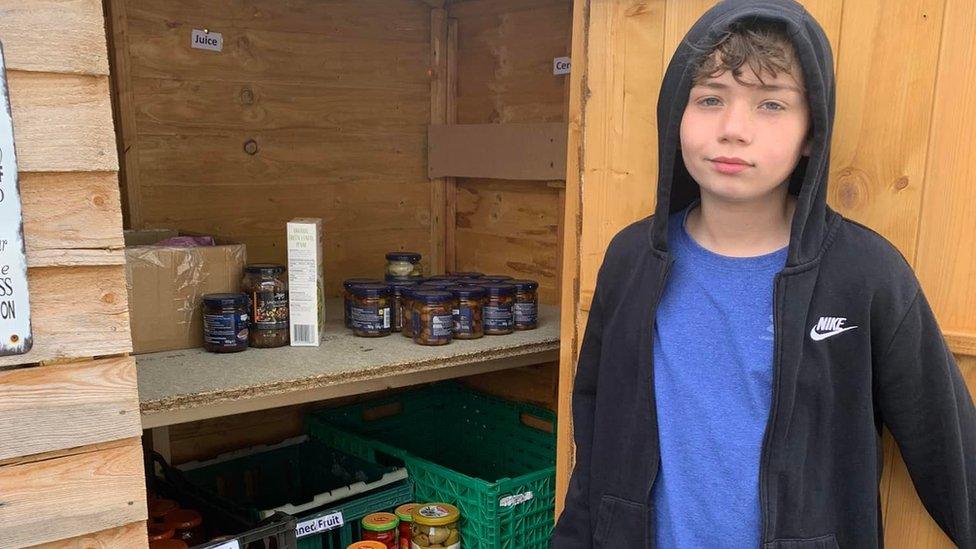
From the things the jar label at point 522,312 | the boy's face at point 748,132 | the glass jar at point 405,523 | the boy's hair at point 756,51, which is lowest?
the glass jar at point 405,523

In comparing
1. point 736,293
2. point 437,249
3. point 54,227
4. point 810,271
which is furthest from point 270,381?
point 437,249

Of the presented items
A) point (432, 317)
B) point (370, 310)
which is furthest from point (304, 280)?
point (432, 317)

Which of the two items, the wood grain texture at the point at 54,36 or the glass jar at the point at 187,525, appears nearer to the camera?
the wood grain texture at the point at 54,36

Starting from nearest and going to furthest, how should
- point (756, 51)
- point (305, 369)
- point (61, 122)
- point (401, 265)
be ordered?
point (756, 51)
point (61, 122)
point (305, 369)
point (401, 265)

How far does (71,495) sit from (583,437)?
0.84 metres

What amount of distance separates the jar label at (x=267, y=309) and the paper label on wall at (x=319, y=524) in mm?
508

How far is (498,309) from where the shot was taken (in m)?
2.13

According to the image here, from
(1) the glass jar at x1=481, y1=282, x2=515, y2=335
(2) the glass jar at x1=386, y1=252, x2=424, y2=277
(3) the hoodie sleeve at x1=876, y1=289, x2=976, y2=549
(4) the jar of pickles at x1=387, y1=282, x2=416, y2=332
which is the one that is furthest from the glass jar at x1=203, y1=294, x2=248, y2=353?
(3) the hoodie sleeve at x1=876, y1=289, x2=976, y2=549

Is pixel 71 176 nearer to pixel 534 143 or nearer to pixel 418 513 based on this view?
pixel 418 513

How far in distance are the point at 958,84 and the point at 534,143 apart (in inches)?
61.3

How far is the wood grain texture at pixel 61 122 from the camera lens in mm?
1115

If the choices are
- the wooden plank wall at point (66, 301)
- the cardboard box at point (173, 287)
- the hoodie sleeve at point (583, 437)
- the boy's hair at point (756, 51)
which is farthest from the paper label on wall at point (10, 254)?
the boy's hair at point (756, 51)

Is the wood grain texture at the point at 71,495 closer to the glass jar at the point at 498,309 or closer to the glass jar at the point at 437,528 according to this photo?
the glass jar at the point at 437,528

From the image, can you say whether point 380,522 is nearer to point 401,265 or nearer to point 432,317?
point 432,317
